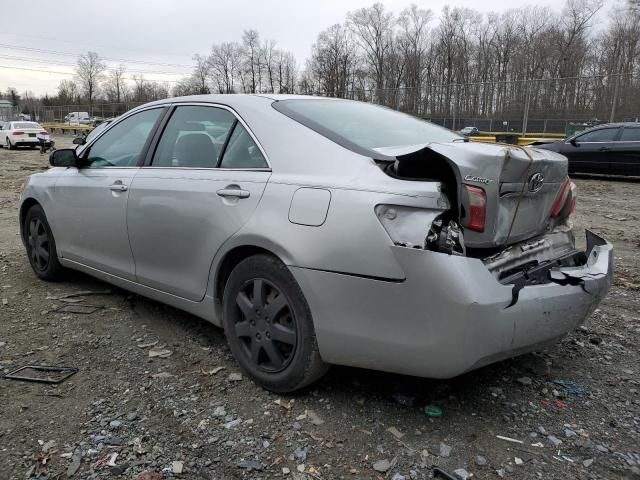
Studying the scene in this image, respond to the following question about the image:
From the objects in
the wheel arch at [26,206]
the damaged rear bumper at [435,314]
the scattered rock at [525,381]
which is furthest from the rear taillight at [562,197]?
the wheel arch at [26,206]

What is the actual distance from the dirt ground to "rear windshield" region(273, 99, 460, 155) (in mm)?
1294

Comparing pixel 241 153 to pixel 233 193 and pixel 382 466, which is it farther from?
pixel 382 466

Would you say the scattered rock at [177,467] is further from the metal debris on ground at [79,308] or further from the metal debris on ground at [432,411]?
the metal debris on ground at [79,308]

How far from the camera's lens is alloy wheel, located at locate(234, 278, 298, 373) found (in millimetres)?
2650

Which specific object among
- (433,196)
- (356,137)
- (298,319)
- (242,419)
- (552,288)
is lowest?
(242,419)

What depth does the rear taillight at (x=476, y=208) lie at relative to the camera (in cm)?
229

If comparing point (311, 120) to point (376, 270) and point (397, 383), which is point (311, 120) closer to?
point (376, 270)

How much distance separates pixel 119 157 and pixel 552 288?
304 centimetres

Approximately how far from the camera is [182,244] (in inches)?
124

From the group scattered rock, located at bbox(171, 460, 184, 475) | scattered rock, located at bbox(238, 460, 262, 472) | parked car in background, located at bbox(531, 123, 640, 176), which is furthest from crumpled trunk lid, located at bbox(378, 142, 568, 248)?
parked car in background, located at bbox(531, 123, 640, 176)

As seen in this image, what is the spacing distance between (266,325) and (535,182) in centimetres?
148

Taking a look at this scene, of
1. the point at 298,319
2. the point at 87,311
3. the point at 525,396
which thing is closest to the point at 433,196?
the point at 298,319

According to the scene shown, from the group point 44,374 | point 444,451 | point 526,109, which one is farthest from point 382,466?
point 526,109

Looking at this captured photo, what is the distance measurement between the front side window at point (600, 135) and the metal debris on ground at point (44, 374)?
1271cm
